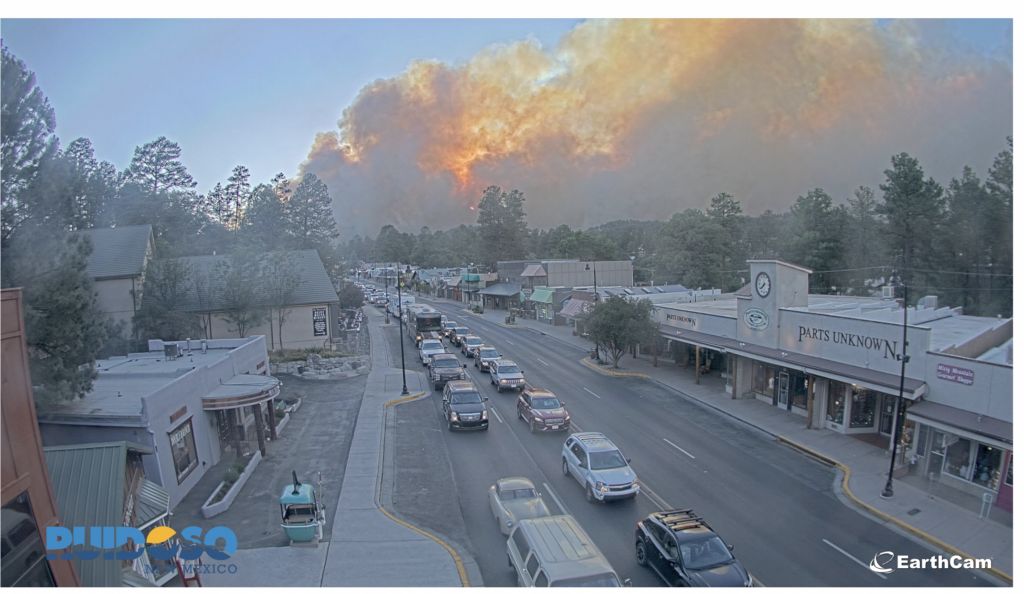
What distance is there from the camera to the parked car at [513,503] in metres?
12.8

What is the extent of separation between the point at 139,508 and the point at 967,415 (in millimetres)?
21598

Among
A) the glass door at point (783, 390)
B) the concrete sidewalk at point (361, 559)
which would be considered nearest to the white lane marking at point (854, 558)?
the concrete sidewalk at point (361, 559)

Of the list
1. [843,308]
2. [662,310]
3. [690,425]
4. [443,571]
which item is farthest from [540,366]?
[443,571]

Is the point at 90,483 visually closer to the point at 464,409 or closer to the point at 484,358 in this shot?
the point at 464,409

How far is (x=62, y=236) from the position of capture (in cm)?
1622

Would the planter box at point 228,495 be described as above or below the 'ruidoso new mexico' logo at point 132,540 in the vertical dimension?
below

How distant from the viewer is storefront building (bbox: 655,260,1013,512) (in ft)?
49.1

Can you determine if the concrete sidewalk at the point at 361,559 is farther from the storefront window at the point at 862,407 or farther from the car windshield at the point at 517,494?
the storefront window at the point at 862,407

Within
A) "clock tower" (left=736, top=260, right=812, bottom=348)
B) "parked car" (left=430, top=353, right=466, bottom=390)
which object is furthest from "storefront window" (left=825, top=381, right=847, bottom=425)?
"parked car" (left=430, top=353, right=466, bottom=390)

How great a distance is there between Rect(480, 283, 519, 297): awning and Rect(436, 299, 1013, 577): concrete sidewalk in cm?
4128

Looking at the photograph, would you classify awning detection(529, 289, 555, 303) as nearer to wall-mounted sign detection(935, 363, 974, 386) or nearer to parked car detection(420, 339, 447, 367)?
parked car detection(420, 339, 447, 367)

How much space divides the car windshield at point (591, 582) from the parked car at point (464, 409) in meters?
12.2

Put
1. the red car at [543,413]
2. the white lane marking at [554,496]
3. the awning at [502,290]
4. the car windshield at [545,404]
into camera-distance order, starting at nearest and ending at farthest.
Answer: the white lane marking at [554,496] < the red car at [543,413] < the car windshield at [545,404] < the awning at [502,290]

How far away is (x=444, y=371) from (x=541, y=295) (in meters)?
32.0
